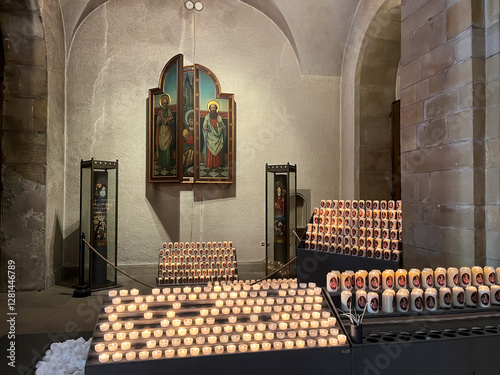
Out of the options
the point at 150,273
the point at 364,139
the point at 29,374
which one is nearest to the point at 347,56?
the point at 364,139

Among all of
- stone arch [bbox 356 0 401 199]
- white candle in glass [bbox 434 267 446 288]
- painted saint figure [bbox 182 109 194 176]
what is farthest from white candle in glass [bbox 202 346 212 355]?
stone arch [bbox 356 0 401 199]

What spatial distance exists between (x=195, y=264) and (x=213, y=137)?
2790 mm

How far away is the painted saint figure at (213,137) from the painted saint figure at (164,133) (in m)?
0.72

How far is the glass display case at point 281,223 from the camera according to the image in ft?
23.5

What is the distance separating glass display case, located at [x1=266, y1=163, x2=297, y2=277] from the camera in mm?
7148

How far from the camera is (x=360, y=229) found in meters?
5.61

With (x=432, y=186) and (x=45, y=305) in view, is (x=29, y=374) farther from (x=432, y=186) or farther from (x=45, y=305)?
(x=432, y=186)

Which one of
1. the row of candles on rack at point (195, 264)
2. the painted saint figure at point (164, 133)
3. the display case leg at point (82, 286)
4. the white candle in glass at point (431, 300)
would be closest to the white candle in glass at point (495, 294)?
the white candle in glass at point (431, 300)

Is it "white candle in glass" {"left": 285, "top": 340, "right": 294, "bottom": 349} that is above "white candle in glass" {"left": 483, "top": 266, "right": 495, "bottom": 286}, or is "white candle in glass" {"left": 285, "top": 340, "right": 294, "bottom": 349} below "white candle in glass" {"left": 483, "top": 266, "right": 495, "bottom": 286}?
below

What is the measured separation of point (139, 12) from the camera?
8.24m

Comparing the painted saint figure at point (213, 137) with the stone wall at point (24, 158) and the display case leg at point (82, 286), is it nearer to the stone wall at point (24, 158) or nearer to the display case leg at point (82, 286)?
the display case leg at point (82, 286)

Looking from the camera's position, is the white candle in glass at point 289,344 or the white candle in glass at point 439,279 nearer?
the white candle in glass at point 289,344

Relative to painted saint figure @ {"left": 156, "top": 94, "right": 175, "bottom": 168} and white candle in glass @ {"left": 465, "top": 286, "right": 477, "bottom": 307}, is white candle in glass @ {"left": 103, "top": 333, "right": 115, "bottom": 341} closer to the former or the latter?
white candle in glass @ {"left": 465, "top": 286, "right": 477, "bottom": 307}

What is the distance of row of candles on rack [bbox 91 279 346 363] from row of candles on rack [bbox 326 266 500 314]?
26 centimetres
